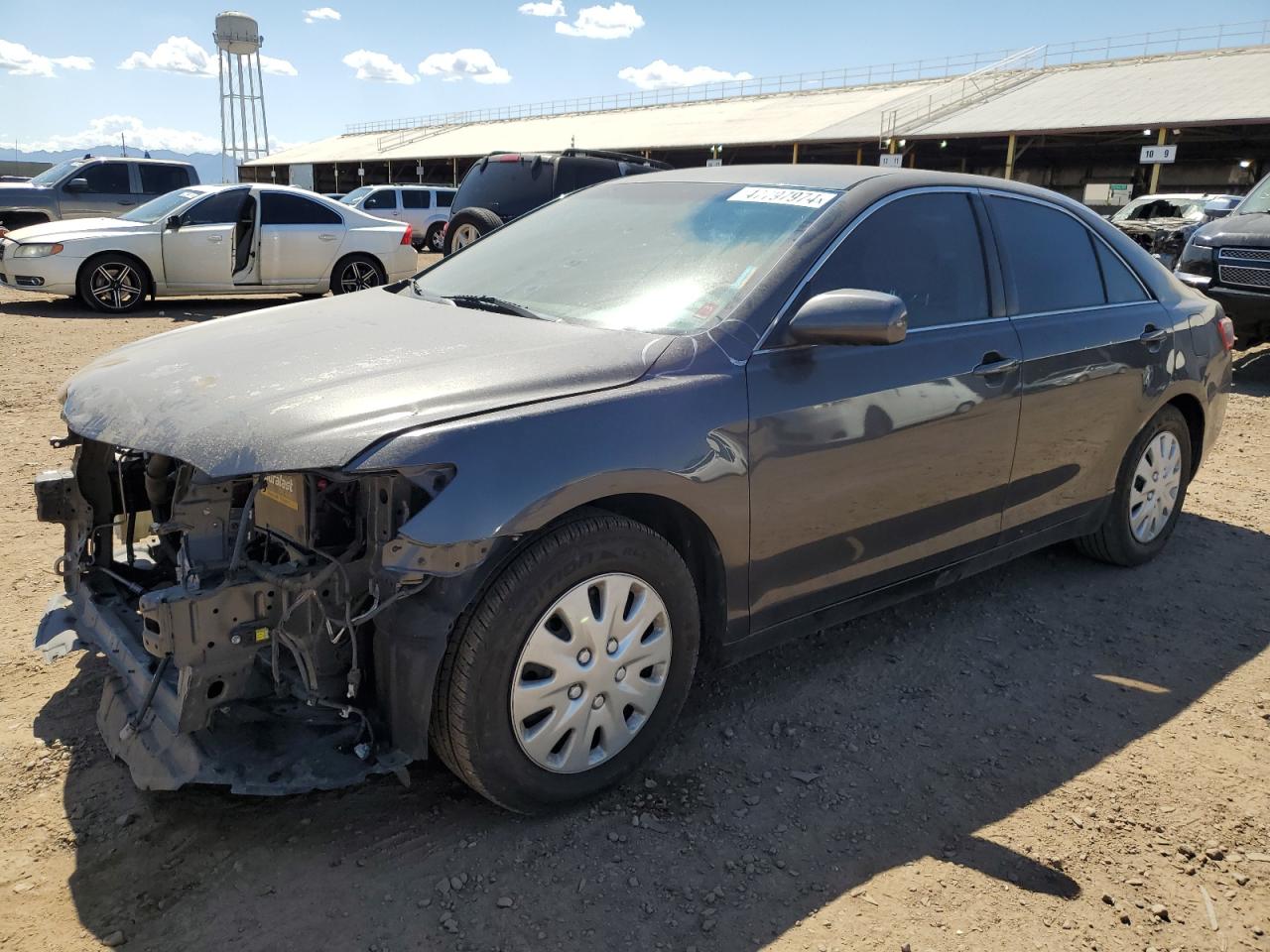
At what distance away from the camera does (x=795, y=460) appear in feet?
9.38

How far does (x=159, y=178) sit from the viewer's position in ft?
51.5

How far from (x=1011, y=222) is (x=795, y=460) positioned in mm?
1599

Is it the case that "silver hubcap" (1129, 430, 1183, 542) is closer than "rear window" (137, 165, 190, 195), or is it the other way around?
"silver hubcap" (1129, 430, 1183, 542)

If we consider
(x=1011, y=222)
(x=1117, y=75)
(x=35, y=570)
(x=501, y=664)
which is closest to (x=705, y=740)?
(x=501, y=664)

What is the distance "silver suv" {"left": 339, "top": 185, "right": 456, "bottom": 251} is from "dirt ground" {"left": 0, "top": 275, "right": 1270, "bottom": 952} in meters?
20.3

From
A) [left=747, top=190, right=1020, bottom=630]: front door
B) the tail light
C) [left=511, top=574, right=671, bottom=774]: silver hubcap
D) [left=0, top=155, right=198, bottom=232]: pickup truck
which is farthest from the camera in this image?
[left=0, top=155, right=198, bottom=232]: pickup truck

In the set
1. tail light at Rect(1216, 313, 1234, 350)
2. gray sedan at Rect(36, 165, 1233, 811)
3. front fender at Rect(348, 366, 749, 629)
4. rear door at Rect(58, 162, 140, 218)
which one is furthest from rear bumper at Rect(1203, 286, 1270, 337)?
rear door at Rect(58, 162, 140, 218)

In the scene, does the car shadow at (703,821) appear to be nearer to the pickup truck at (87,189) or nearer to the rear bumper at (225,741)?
the rear bumper at (225,741)

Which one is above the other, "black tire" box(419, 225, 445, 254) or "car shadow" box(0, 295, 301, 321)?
"black tire" box(419, 225, 445, 254)

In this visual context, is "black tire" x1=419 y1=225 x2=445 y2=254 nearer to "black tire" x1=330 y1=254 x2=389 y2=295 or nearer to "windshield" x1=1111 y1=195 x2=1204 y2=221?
"black tire" x1=330 y1=254 x2=389 y2=295

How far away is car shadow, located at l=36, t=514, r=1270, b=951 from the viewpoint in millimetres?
2297

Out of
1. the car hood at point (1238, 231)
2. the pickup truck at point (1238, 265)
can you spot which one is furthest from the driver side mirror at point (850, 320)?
the car hood at point (1238, 231)

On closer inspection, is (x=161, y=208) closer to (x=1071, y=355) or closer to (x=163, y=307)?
(x=163, y=307)

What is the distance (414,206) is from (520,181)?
13.2 m
